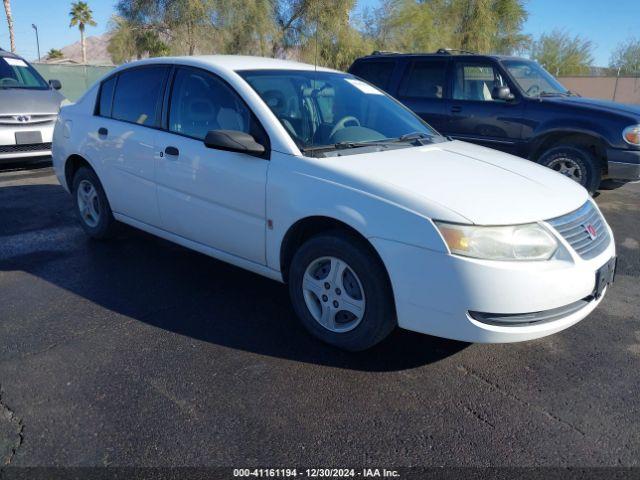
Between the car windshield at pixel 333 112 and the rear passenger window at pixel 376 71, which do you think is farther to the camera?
the rear passenger window at pixel 376 71

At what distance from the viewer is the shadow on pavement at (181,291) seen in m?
3.42

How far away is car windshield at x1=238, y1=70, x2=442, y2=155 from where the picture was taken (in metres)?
3.67

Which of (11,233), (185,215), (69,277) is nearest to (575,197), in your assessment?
(185,215)

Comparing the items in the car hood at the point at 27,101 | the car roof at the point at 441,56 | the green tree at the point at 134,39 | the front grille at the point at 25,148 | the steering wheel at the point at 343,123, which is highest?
the green tree at the point at 134,39

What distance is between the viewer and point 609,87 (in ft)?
108

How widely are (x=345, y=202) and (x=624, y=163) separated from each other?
4.97 m

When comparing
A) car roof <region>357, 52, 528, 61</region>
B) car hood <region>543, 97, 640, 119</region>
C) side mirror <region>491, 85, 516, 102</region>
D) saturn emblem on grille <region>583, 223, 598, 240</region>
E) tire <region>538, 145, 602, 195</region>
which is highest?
car roof <region>357, 52, 528, 61</region>

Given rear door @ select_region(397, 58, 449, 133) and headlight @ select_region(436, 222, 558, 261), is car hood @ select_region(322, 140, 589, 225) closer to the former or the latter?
headlight @ select_region(436, 222, 558, 261)

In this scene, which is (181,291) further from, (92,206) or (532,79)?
(532,79)

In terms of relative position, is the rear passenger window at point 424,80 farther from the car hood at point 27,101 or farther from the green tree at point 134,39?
the green tree at point 134,39

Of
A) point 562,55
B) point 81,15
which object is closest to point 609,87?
point 562,55

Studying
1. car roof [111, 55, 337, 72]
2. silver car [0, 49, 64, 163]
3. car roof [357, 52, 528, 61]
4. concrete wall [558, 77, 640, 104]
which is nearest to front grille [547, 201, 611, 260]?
car roof [111, 55, 337, 72]

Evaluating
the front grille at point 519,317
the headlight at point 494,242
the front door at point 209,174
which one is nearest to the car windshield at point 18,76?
the front door at point 209,174

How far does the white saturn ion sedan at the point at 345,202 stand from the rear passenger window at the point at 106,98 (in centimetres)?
2
